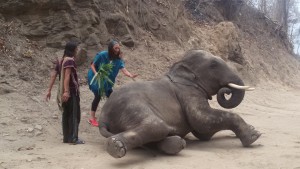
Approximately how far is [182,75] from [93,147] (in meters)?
1.89

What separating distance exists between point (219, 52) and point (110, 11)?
516 cm

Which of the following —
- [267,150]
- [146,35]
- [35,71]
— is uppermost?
[267,150]

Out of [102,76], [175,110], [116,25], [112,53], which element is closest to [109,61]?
[112,53]

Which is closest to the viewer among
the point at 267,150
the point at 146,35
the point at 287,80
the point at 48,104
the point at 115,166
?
the point at 115,166

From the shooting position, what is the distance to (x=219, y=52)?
608 inches

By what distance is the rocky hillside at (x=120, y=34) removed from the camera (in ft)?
30.6

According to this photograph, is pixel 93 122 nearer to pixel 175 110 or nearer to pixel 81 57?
pixel 175 110

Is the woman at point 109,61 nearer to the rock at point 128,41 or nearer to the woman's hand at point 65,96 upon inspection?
the woman's hand at point 65,96

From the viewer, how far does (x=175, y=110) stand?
6.48 m

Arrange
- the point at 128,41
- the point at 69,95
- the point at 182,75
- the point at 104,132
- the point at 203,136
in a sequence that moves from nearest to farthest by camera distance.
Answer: the point at 104,132
the point at 69,95
the point at 203,136
the point at 182,75
the point at 128,41

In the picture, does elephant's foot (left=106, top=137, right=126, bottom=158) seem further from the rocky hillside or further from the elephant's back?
the rocky hillside

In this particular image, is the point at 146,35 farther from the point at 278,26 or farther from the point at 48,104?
the point at 278,26

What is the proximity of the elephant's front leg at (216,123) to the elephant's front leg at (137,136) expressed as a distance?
2.36ft

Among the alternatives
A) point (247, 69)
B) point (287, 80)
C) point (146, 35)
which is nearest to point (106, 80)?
point (146, 35)
